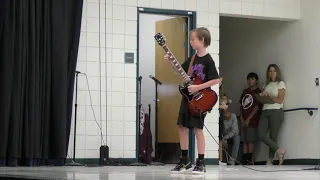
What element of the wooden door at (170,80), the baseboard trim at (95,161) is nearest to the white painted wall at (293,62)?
the wooden door at (170,80)

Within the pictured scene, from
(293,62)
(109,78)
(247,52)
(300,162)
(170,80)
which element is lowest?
(300,162)

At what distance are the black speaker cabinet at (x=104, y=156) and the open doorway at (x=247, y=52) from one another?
10.5 feet

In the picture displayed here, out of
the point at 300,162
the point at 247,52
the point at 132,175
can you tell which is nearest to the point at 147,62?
the point at 247,52

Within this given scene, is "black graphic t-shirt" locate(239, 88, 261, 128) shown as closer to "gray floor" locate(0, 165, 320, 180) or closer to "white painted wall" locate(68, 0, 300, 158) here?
"white painted wall" locate(68, 0, 300, 158)

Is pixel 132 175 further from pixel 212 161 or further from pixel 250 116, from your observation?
pixel 250 116

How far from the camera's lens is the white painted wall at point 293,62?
26.2ft

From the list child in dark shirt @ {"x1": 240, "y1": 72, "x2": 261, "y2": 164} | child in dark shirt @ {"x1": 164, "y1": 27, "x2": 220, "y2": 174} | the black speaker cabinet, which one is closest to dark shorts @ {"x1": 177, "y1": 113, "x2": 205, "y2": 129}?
child in dark shirt @ {"x1": 164, "y1": 27, "x2": 220, "y2": 174}

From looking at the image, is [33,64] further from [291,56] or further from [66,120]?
[291,56]

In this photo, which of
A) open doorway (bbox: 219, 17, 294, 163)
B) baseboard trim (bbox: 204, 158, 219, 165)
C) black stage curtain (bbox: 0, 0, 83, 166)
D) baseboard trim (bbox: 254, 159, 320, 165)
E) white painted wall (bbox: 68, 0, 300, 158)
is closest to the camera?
black stage curtain (bbox: 0, 0, 83, 166)

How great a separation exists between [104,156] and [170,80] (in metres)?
2.09

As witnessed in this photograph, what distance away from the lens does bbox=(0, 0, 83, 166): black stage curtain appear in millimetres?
6004

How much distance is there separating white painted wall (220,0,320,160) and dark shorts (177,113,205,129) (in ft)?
12.6

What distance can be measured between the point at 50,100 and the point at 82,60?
83 cm

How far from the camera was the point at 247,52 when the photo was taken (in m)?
9.57
